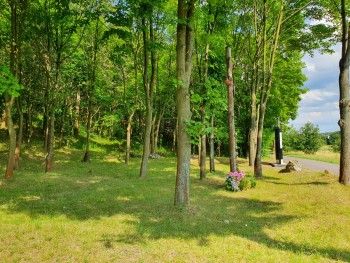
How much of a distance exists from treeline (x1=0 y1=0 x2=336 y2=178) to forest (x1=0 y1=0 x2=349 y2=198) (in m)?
0.09

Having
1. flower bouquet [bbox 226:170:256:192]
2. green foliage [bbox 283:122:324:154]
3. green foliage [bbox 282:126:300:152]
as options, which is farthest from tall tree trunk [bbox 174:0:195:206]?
green foliage [bbox 282:126:300:152]

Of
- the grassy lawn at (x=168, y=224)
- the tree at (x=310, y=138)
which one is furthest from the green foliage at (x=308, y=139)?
the grassy lawn at (x=168, y=224)

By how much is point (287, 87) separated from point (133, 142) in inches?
807

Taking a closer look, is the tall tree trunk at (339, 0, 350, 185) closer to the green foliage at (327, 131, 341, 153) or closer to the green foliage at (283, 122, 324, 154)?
the green foliage at (283, 122, 324, 154)

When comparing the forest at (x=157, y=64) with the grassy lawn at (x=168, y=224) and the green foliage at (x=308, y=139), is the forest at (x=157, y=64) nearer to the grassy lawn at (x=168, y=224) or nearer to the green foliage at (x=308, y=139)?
the grassy lawn at (x=168, y=224)

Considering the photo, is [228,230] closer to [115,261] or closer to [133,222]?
[133,222]

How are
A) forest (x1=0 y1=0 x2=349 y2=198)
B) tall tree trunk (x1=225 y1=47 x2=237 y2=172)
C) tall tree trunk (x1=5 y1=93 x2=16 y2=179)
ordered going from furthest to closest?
tall tree trunk (x1=225 y1=47 x2=237 y2=172), tall tree trunk (x1=5 y1=93 x2=16 y2=179), forest (x1=0 y1=0 x2=349 y2=198)

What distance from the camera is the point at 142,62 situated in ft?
80.2

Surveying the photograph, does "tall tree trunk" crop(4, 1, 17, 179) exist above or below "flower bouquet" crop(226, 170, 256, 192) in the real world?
above

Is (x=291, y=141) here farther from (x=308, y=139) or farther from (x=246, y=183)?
(x=246, y=183)

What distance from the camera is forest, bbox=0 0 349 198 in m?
11.2

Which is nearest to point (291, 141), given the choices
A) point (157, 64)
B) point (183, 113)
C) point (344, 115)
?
point (157, 64)

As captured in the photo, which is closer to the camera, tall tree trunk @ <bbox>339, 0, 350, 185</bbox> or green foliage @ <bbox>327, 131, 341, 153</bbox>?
tall tree trunk @ <bbox>339, 0, 350, 185</bbox>

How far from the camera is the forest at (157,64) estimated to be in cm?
1121
